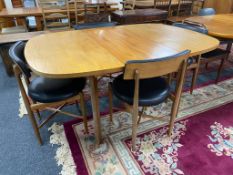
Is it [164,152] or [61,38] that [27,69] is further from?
[164,152]

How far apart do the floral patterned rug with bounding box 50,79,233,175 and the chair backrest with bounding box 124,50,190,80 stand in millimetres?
678

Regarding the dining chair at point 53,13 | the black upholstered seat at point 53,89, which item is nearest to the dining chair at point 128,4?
the dining chair at point 53,13

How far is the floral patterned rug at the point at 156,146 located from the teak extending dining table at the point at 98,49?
0.18 m

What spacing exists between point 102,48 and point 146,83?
0.44m

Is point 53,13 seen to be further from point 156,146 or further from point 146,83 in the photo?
point 156,146

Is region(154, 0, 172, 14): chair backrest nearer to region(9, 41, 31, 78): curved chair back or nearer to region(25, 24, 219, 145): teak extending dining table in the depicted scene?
region(25, 24, 219, 145): teak extending dining table

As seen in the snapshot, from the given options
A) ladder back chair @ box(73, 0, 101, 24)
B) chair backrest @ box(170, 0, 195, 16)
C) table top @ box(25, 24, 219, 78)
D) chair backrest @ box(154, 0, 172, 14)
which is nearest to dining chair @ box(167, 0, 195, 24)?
chair backrest @ box(170, 0, 195, 16)

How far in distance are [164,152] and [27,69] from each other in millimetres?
1193

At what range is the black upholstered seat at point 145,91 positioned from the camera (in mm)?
1291

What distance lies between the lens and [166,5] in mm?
4090

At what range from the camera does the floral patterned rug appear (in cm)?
135

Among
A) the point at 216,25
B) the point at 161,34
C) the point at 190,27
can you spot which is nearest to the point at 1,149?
the point at 161,34

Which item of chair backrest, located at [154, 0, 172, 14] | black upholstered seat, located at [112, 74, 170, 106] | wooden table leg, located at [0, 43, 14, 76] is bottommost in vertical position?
wooden table leg, located at [0, 43, 14, 76]

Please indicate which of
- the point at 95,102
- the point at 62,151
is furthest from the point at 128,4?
the point at 62,151
